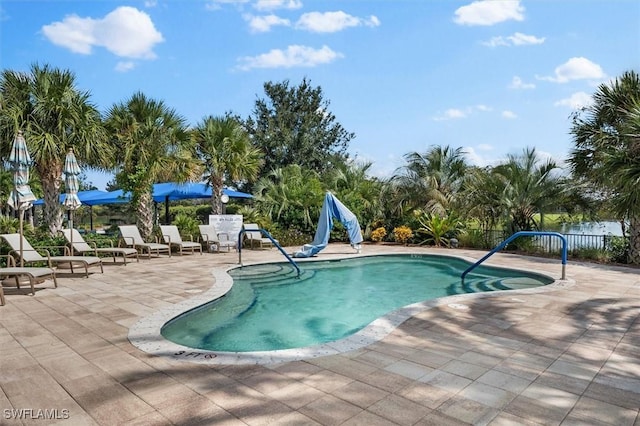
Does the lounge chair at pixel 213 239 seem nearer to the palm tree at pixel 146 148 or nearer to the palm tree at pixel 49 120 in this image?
the palm tree at pixel 146 148

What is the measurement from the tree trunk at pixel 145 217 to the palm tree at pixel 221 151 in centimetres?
249

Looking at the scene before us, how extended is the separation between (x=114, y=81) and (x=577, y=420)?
12.0m

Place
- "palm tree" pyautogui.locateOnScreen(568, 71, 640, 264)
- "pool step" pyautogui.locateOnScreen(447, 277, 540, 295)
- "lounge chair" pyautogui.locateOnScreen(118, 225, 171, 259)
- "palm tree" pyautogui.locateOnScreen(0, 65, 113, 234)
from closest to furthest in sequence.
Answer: "pool step" pyautogui.locateOnScreen(447, 277, 540, 295) < "palm tree" pyautogui.locateOnScreen(568, 71, 640, 264) < "palm tree" pyautogui.locateOnScreen(0, 65, 113, 234) < "lounge chair" pyautogui.locateOnScreen(118, 225, 171, 259)

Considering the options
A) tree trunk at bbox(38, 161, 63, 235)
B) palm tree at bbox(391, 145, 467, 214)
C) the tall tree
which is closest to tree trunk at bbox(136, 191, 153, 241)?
tree trunk at bbox(38, 161, 63, 235)

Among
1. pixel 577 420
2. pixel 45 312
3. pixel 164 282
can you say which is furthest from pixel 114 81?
pixel 577 420

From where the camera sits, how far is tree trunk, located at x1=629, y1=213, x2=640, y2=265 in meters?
10.6

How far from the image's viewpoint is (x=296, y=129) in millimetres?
32625

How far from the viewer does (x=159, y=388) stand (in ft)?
11.0

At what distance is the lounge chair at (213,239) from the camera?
1446 cm

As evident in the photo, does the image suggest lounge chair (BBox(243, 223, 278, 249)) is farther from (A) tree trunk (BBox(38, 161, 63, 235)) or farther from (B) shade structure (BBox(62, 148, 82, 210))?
(B) shade structure (BBox(62, 148, 82, 210))

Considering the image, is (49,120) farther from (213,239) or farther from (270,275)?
(270,275)

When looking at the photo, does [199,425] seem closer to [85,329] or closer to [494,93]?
[85,329]

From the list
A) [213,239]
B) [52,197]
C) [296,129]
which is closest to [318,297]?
[213,239]

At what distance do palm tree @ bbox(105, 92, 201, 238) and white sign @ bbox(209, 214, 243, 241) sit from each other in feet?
5.92
